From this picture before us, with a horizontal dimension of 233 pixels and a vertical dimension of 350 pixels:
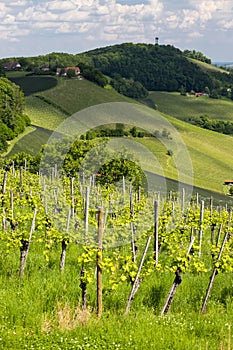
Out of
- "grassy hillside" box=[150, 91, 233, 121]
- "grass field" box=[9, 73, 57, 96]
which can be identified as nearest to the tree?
"grass field" box=[9, 73, 57, 96]

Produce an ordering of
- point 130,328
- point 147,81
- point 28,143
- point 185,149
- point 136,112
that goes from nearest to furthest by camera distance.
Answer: point 130,328 < point 28,143 < point 185,149 < point 136,112 < point 147,81

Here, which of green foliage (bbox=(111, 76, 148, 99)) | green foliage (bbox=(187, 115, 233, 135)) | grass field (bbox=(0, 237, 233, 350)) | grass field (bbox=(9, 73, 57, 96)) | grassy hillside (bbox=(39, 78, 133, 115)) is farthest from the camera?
green foliage (bbox=(111, 76, 148, 99))

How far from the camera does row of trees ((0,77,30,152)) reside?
6550 cm

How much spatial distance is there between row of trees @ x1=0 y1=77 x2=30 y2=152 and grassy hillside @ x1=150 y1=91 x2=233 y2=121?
184 feet

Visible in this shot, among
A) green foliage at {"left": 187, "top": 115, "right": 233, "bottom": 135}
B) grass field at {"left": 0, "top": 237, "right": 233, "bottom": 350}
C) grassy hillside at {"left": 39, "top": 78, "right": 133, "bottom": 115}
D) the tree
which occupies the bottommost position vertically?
green foliage at {"left": 187, "top": 115, "right": 233, "bottom": 135}

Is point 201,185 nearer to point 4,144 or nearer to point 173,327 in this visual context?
point 4,144

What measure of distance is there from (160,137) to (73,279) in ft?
266

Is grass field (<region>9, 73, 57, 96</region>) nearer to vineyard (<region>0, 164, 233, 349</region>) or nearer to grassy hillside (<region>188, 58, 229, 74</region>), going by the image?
grassy hillside (<region>188, 58, 229, 74</region>)

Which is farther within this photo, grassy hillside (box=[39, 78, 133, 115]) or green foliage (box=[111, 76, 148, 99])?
green foliage (box=[111, 76, 148, 99])

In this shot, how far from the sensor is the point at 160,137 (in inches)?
3580

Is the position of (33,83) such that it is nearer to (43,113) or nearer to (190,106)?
(43,113)

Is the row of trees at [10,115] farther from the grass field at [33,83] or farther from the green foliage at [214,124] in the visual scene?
the green foliage at [214,124]

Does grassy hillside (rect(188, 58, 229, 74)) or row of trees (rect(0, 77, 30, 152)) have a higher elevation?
grassy hillside (rect(188, 58, 229, 74))

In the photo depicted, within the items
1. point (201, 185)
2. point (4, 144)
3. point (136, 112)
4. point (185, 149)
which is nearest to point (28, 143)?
point (4, 144)
